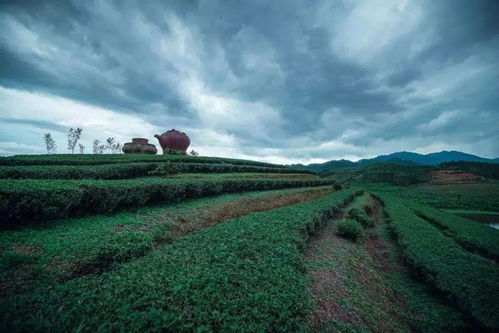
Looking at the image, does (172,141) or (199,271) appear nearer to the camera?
(199,271)

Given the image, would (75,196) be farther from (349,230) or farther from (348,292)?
(349,230)

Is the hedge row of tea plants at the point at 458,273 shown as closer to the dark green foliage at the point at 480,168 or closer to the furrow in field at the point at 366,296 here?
the furrow in field at the point at 366,296

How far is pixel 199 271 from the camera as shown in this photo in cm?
402

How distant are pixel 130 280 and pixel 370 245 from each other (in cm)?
1046

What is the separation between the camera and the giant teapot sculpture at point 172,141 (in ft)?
98.6

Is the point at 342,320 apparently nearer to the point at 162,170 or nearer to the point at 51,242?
the point at 51,242

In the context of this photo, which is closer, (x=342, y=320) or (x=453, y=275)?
(x=342, y=320)

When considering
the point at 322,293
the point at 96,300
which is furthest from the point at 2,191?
the point at 322,293

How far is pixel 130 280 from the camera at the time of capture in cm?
354

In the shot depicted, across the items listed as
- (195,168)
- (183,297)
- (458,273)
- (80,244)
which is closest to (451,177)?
(458,273)

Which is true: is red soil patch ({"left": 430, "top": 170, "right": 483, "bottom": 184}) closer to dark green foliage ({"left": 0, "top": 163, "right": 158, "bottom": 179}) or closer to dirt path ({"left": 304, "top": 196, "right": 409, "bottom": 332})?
dirt path ({"left": 304, "top": 196, "right": 409, "bottom": 332})

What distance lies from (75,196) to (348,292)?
8101 mm

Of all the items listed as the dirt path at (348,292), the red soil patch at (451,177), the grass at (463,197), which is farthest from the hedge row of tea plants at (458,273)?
the red soil patch at (451,177)

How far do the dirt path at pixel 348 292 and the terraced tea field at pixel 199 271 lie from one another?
0.04m
